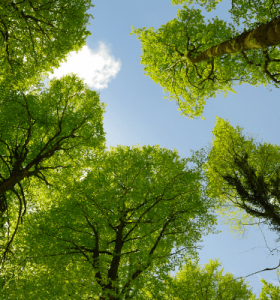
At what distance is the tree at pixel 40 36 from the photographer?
6988 mm

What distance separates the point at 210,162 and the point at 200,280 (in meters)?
8.05

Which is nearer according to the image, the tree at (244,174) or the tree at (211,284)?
the tree at (244,174)

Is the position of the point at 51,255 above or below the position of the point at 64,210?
below

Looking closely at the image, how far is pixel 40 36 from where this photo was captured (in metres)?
7.84

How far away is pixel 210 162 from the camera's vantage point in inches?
494

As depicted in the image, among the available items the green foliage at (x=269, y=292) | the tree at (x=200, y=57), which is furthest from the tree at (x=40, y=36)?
the green foliage at (x=269, y=292)

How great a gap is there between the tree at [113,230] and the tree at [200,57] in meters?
3.87

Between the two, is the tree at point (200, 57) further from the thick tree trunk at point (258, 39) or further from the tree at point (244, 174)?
the tree at point (244, 174)

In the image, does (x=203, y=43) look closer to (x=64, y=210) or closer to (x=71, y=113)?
(x=71, y=113)

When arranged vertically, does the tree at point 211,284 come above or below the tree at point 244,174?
below

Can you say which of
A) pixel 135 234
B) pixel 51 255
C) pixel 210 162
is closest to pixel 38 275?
pixel 51 255

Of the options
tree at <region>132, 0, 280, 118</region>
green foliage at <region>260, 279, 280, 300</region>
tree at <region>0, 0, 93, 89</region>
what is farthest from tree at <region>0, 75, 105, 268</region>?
green foliage at <region>260, 279, 280, 300</region>

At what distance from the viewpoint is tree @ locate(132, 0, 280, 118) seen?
620 centimetres

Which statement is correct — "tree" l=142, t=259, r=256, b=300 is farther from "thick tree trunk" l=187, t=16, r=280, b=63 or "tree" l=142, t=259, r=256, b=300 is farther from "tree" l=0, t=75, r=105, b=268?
"thick tree trunk" l=187, t=16, r=280, b=63
